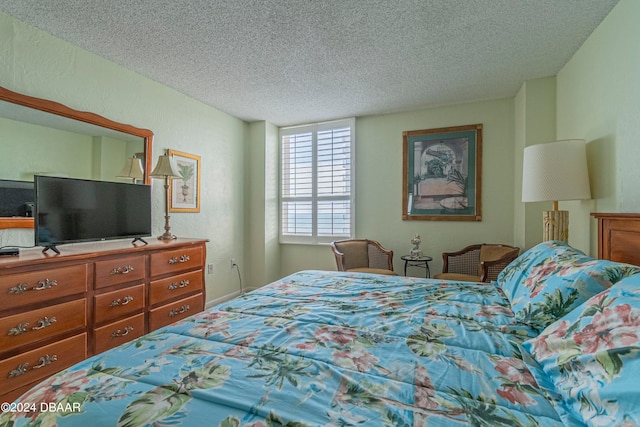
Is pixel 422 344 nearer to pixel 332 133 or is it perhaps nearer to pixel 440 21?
pixel 440 21

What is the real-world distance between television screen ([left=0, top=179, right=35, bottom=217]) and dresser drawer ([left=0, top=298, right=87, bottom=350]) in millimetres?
799

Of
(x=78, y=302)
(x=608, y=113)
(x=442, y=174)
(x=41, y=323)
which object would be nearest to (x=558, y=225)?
(x=608, y=113)

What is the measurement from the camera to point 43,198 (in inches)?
79.6

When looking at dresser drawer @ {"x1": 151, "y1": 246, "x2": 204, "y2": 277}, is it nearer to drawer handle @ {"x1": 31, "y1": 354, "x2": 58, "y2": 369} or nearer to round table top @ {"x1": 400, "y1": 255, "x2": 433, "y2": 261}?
drawer handle @ {"x1": 31, "y1": 354, "x2": 58, "y2": 369}

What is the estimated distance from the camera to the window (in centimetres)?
438

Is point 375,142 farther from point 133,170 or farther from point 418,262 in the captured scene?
point 133,170

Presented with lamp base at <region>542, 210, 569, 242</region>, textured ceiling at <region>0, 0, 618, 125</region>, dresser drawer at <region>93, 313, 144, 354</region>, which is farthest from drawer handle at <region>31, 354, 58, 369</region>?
lamp base at <region>542, 210, 569, 242</region>

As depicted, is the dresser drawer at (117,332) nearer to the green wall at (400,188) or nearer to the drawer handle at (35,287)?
the drawer handle at (35,287)

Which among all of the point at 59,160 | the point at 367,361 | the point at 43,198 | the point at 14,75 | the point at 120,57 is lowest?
the point at 367,361

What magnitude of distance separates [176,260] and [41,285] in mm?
988

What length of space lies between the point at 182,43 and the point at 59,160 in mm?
1338

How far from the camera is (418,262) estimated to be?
398 cm

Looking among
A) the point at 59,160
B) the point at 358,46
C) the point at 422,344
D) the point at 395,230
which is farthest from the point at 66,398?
the point at 395,230

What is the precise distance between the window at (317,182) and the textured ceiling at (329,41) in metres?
1.01
